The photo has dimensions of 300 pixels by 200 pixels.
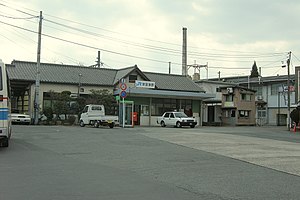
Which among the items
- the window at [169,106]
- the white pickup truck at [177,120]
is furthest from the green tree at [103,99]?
the window at [169,106]

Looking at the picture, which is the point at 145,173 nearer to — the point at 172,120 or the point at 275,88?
the point at 172,120

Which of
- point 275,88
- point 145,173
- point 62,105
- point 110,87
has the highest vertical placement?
point 275,88

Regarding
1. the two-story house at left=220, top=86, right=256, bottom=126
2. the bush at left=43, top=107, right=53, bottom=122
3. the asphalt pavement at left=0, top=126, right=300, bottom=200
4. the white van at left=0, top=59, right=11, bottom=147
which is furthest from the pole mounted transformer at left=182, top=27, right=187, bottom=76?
the white van at left=0, top=59, right=11, bottom=147

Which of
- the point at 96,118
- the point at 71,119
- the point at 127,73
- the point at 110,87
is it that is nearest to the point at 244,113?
the point at 127,73

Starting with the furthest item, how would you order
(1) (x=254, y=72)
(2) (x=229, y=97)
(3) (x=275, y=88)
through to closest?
(1) (x=254, y=72), (3) (x=275, y=88), (2) (x=229, y=97)

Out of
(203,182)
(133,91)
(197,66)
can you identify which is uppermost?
(197,66)

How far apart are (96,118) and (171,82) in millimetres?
19067

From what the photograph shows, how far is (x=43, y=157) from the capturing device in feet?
40.3

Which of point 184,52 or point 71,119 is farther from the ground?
point 184,52

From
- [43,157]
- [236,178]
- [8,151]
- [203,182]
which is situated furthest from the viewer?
[8,151]

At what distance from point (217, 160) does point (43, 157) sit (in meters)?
5.61

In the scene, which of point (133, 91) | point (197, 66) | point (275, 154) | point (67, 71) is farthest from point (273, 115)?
point (275, 154)

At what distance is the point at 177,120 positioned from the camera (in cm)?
3803

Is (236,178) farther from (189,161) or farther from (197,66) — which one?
(197,66)
